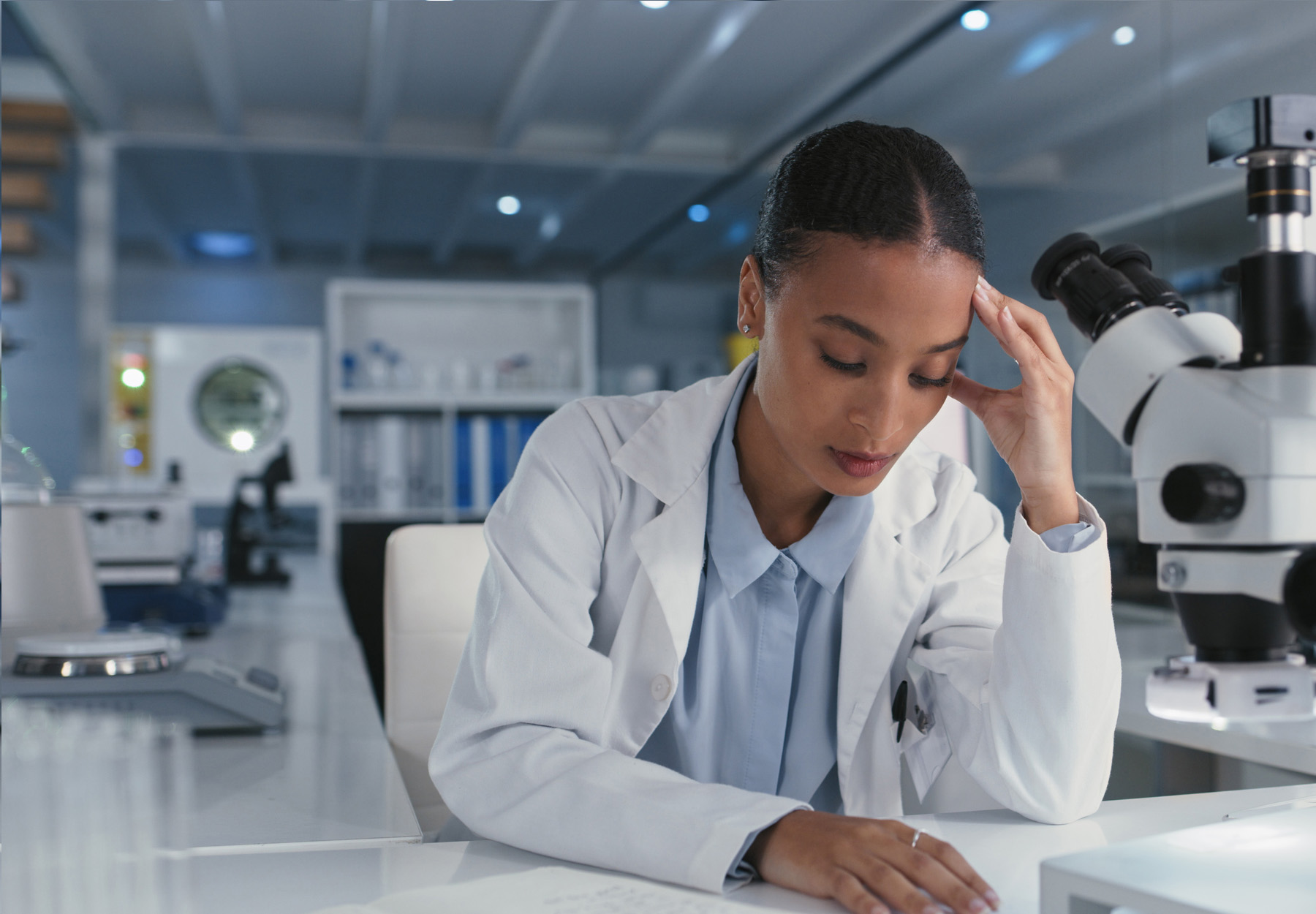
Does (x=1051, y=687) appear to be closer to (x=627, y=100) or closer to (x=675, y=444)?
(x=675, y=444)

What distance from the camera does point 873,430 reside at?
0.90 metres

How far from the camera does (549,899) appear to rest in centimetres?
68

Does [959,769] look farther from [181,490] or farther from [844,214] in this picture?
[181,490]

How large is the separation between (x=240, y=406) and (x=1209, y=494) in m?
6.72

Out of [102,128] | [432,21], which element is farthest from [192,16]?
[102,128]

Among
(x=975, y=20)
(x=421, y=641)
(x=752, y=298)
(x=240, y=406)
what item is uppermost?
(x=975, y=20)

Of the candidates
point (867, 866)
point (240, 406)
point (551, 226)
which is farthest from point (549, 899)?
point (240, 406)

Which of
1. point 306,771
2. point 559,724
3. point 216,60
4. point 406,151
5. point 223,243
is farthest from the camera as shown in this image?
point 223,243

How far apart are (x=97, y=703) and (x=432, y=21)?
2.83 metres

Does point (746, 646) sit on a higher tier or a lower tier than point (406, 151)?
lower

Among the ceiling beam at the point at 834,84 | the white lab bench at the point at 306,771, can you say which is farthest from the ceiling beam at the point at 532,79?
the white lab bench at the point at 306,771

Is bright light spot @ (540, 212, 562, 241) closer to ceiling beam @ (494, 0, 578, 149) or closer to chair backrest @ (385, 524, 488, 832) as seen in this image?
ceiling beam @ (494, 0, 578, 149)

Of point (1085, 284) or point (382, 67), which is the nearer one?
point (1085, 284)

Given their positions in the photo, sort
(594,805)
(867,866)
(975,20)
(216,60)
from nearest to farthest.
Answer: (867,866)
(594,805)
(975,20)
(216,60)
